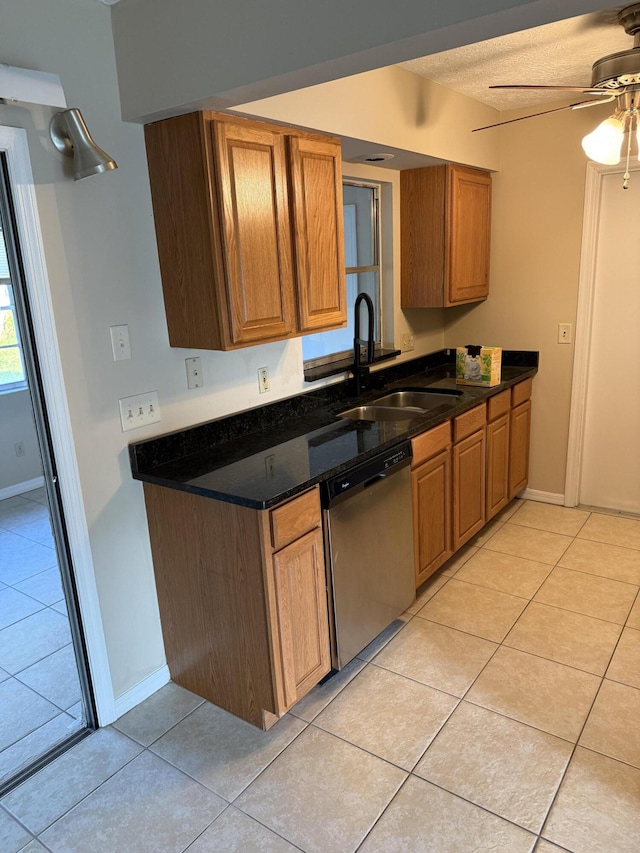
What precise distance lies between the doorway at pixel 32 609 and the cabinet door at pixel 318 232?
1.00 metres

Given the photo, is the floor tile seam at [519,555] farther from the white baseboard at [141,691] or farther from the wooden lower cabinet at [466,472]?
the white baseboard at [141,691]

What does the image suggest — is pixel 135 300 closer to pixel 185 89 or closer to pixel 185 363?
pixel 185 363

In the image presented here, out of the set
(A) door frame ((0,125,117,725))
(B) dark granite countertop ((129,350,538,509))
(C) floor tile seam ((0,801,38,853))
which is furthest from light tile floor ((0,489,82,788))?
(B) dark granite countertop ((129,350,538,509))

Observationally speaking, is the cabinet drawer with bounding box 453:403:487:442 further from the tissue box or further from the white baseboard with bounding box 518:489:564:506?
the white baseboard with bounding box 518:489:564:506

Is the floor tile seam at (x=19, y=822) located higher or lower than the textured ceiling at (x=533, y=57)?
lower

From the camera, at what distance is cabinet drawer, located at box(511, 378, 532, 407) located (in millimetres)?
3658

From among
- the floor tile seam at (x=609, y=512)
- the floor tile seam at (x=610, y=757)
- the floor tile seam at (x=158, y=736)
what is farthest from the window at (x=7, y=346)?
the floor tile seam at (x=609, y=512)

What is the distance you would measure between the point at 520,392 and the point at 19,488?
11.8 feet

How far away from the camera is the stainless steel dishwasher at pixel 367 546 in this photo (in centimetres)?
219

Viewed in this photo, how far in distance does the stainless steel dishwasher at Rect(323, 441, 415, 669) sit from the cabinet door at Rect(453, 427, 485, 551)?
56 centimetres

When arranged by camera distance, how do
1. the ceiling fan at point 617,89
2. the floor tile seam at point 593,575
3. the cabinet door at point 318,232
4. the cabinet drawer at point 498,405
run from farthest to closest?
the cabinet drawer at point 498,405 → the floor tile seam at point 593,575 → the cabinet door at point 318,232 → the ceiling fan at point 617,89

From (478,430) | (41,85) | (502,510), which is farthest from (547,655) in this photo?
(41,85)

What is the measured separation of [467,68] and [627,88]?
80 cm

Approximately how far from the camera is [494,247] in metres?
3.88
